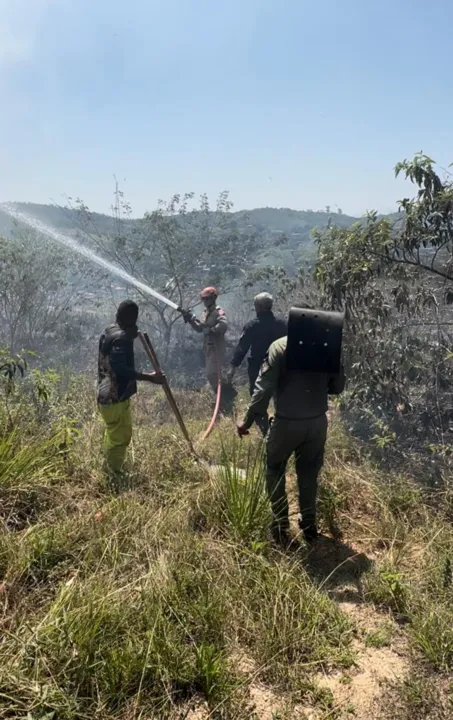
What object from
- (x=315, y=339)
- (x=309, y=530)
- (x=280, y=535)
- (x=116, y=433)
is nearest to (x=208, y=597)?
(x=280, y=535)

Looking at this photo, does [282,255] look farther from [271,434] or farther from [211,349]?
[271,434]

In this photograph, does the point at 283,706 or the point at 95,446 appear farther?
the point at 95,446

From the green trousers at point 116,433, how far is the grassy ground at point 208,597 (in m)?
0.14

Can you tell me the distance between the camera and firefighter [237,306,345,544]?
10.0 ft

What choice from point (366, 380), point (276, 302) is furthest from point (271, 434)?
point (276, 302)

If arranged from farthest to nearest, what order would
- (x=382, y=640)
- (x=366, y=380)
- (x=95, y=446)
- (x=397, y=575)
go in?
(x=366, y=380) → (x=95, y=446) → (x=397, y=575) → (x=382, y=640)


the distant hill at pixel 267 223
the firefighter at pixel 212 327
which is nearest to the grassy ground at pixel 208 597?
the firefighter at pixel 212 327

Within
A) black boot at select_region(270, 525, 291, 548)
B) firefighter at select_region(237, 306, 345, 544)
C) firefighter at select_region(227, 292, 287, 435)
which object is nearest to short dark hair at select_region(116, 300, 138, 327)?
firefighter at select_region(237, 306, 345, 544)

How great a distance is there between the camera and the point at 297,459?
323 cm

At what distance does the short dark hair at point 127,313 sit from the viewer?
373cm

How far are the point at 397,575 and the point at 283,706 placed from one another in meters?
1.02

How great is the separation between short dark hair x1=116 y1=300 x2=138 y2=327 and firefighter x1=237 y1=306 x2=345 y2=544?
4.17 ft

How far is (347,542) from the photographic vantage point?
10.7 ft

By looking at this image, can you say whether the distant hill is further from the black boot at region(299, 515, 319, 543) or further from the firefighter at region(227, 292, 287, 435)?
the black boot at region(299, 515, 319, 543)
